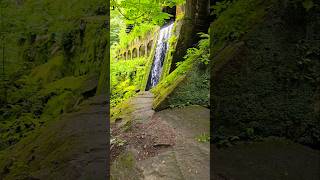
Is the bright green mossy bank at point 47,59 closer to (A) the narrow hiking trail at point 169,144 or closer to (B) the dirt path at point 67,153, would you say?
(B) the dirt path at point 67,153

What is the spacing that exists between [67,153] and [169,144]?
156 cm

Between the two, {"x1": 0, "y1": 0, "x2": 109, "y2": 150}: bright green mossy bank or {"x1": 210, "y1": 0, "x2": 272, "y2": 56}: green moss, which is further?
{"x1": 0, "y1": 0, "x2": 109, "y2": 150}: bright green mossy bank

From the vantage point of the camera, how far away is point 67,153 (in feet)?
14.5

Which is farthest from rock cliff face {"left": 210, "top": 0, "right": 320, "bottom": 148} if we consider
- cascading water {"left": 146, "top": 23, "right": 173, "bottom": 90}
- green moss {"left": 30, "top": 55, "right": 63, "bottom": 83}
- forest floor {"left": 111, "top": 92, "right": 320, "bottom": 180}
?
cascading water {"left": 146, "top": 23, "right": 173, "bottom": 90}

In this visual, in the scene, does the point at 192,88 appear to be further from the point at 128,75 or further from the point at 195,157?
the point at 128,75

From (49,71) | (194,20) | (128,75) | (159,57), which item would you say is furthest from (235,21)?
(128,75)

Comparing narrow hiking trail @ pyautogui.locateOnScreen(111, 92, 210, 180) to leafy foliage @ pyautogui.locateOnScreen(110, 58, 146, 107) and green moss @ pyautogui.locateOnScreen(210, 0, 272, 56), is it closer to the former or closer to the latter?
green moss @ pyautogui.locateOnScreen(210, 0, 272, 56)

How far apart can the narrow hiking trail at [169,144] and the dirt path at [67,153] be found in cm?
48

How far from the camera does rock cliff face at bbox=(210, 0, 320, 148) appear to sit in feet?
17.3

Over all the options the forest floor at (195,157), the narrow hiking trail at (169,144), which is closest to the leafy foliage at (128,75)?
the narrow hiking trail at (169,144)

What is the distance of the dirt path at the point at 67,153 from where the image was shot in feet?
13.1

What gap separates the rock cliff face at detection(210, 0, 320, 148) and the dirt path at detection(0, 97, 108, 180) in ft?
6.54

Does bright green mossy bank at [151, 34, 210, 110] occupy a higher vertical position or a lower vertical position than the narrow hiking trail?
higher

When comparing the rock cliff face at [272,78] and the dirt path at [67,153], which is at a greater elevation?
the rock cliff face at [272,78]
